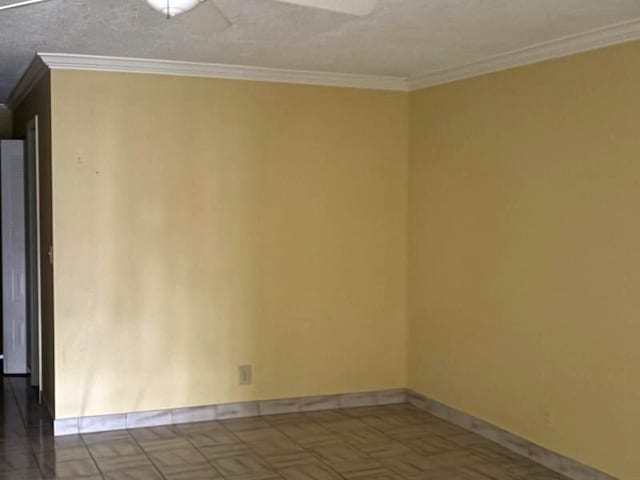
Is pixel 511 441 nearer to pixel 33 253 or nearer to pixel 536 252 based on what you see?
pixel 536 252

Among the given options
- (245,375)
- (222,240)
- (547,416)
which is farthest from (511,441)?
(222,240)

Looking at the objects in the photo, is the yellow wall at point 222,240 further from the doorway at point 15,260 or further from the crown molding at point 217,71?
the doorway at point 15,260

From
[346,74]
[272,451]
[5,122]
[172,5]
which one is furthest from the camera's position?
[5,122]

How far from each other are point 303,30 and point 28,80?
2280 mm

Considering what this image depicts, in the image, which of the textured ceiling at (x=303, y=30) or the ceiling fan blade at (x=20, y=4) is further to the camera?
the textured ceiling at (x=303, y=30)

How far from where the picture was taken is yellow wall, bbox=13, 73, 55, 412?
179 inches

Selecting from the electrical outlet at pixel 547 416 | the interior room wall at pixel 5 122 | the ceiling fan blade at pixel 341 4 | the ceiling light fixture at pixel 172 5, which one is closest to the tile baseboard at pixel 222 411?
the electrical outlet at pixel 547 416

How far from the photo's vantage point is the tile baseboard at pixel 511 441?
12.5ft

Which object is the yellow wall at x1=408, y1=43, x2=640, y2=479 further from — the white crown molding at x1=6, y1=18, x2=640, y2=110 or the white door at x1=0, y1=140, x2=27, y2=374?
the white door at x1=0, y1=140, x2=27, y2=374

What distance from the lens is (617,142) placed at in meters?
3.56

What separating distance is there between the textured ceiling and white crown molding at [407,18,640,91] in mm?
63

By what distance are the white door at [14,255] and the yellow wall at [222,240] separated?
184cm

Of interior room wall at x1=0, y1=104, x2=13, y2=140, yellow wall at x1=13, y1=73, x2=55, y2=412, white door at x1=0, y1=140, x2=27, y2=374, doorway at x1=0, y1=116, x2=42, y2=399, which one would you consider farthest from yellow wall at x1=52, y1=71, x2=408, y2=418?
interior room wall at x1=0, y1=104, x2=13, y2=140

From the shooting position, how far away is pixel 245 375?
16.1 feet
